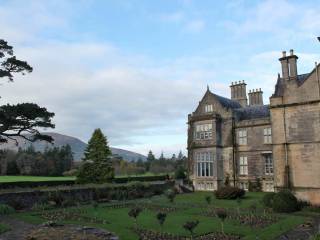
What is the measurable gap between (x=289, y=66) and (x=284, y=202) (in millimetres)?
9722

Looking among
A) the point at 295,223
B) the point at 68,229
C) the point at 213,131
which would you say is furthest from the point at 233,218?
the point at 213,131

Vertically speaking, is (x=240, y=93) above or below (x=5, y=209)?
above

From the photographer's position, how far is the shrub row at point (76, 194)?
945 inches

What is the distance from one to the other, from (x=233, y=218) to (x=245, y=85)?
27664 mm

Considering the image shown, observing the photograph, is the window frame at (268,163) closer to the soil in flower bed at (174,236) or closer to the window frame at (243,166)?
the window frame at (243,166)

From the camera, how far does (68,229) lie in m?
14.0

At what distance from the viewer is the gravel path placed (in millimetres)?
13094

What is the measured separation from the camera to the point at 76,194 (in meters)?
28.2

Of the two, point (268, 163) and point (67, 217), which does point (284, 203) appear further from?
point (268, 163)

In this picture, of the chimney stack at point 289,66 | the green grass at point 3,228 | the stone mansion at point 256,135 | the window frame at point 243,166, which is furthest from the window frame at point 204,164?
the green grass at point 3,228

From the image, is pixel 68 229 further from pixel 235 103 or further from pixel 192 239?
pixel 235 103

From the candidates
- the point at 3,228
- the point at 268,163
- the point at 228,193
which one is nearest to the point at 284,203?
the point at 228,193

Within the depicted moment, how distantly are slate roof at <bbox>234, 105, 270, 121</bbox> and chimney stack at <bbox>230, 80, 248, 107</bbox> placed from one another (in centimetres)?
419

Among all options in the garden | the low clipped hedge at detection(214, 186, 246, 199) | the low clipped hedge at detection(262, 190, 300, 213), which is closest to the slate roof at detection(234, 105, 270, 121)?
the low clipped hedge at detection(214, 186, 246, 199)
